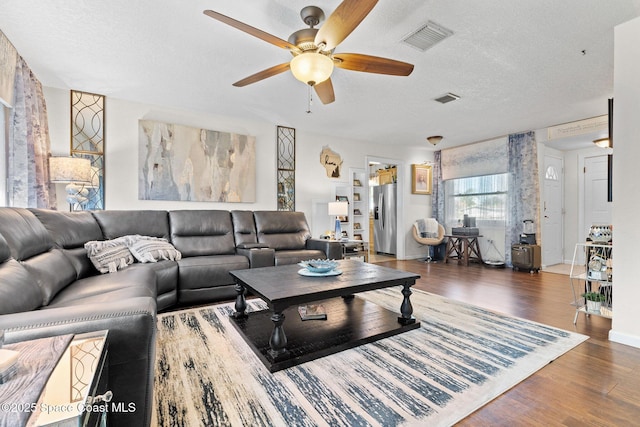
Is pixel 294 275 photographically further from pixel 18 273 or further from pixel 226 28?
pixel 226 28

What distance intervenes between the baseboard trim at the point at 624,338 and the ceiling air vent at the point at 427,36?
2642mm

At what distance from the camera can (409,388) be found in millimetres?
1586

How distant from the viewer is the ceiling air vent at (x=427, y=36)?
2259 millimetres

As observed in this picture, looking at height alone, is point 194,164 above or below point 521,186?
above

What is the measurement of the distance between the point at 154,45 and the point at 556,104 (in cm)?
469

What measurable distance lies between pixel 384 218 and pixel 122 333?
615 cm

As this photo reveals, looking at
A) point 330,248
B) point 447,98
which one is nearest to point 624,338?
point 330,248

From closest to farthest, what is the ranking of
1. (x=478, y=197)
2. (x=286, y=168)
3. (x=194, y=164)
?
(x=194, y=164)
(x=286, y=168)
(x=478, y=197)

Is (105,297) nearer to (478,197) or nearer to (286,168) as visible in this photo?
(286,168)

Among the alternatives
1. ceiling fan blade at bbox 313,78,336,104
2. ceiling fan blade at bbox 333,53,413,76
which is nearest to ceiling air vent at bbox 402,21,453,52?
ceiling fan blade at bbox 333,53,413,76

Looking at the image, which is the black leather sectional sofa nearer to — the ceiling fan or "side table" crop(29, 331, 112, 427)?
"side table" crop(29, 331, 112, 427)

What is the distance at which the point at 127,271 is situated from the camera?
8.01 feet

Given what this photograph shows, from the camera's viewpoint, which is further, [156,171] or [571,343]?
[156,171]

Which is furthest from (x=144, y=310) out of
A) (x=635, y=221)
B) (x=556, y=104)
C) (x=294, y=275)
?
(x=556, y=104)
